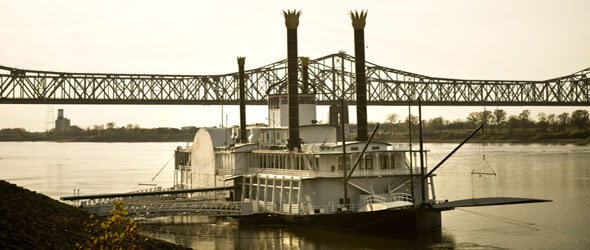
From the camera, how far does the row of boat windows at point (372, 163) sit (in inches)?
1581

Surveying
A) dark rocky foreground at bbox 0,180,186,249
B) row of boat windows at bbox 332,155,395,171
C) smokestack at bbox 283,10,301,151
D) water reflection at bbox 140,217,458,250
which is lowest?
water reflection at bbox 140,217,458,250

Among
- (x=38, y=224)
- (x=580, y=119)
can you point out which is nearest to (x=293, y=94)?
(x=38, y=224)

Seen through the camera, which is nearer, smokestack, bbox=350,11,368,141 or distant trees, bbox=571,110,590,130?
smokestack, bbox=350,11,368,141

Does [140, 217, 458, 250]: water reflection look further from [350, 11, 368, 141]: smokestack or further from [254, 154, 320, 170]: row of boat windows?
[350, 11, 368, 141]: smokestack

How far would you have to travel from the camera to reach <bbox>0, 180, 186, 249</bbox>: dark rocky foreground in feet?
85.8

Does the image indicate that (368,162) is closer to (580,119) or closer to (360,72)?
(360,72)

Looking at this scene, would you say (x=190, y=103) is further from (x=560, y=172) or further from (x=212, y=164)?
(x=212, y=164)

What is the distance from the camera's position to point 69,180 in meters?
86.0

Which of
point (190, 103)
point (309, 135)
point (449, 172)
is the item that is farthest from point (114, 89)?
point (309, 135)

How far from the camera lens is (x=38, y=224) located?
29.2m

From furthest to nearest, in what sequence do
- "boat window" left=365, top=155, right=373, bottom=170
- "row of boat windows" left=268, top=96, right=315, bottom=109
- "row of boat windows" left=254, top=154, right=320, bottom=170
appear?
"row of boat windows" left=268, top=96, right=315, bottom=109
"row of boat windows" left=254, top=154, right=320, bottom=170
"boat window" left=365, top=155, right=373, bottom=170

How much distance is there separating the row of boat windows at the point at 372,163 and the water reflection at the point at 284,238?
397 cm

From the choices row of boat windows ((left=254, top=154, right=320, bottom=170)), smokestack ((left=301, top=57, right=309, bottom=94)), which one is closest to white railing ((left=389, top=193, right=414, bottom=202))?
row of boat windows ((left=254, top=154, right=320, bottom=170))

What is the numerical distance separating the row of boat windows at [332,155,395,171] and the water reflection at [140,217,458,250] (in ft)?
13.0
